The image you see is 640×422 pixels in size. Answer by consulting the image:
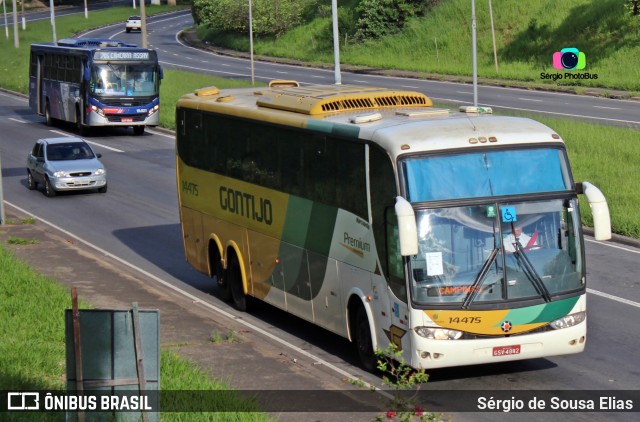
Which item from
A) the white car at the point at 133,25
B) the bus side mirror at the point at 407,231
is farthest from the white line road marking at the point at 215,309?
the white car at the point at 133,25

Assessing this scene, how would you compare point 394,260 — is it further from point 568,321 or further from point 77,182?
point 77,182

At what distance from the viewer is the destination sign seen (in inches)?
1842

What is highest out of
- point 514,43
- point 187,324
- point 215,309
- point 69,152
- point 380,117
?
point 380,117

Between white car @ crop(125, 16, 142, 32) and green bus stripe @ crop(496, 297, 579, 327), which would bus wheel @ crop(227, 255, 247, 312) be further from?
white car @ crop(125, 16, 142, 32)

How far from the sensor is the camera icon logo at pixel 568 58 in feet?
202

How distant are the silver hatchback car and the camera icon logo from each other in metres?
33.6

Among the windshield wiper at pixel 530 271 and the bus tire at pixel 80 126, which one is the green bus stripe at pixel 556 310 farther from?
the bus tire at pixel 80 126

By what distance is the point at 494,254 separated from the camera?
13.8 meters

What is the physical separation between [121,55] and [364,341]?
3395cm

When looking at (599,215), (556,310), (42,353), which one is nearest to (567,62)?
(599,215)

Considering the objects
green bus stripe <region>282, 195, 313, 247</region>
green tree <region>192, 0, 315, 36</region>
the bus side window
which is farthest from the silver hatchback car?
green tree <region>192, 0, 315, 36</region>

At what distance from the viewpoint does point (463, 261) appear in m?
13.8

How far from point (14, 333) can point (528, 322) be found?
22.4 ft

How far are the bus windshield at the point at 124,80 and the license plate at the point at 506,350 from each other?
1381 inches
